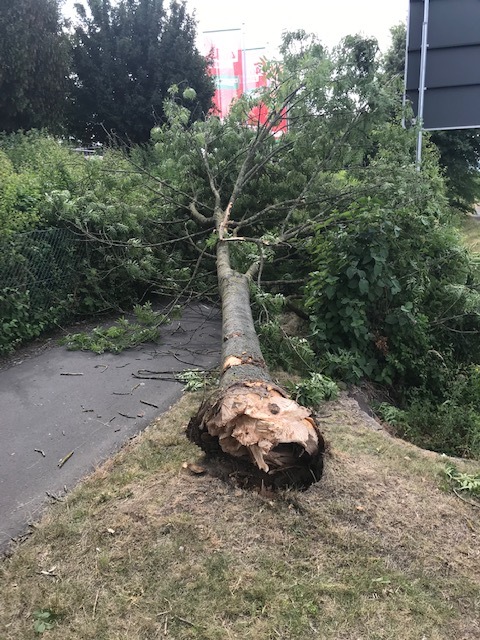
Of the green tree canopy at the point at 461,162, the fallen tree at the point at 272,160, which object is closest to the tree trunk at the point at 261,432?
the fallen tree at the point at 272,160

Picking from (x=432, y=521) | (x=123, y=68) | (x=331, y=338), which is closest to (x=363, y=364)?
(x=331, y=338)

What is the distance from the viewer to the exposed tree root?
2746mm

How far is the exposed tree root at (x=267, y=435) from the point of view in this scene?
2.75m

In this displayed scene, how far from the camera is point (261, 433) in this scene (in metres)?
2.76

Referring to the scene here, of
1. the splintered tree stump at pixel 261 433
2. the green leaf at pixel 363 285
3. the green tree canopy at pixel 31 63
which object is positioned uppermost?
the green tree canopy at pixel 31 63

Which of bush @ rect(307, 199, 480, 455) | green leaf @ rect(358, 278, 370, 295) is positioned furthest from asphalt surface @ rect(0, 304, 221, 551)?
green leaf @ rect(358, 278, 370, 295)

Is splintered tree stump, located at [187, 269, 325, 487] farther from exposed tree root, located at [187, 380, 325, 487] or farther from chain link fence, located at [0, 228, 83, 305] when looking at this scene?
chain link fence, located at [0, 228, 83, 305]

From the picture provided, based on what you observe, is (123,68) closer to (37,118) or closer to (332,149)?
(37,118)

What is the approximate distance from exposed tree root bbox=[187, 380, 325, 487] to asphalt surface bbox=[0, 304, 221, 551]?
1090 millimetres

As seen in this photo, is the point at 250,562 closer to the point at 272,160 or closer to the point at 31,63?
the point at 272,160

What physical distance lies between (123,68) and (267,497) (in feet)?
73.8

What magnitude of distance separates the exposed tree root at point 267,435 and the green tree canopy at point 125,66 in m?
20.2

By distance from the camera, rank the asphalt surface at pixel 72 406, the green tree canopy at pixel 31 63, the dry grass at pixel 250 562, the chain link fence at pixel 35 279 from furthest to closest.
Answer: the green tree canopy at pixel 31 63, the chain link fence at pixel 35 279, the asphalt surface at pixel 72 406, the dry grass at pixel 250 562

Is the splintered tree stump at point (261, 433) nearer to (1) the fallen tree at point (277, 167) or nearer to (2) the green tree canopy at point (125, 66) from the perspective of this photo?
(1) the fallen tree at point (277, 167)
